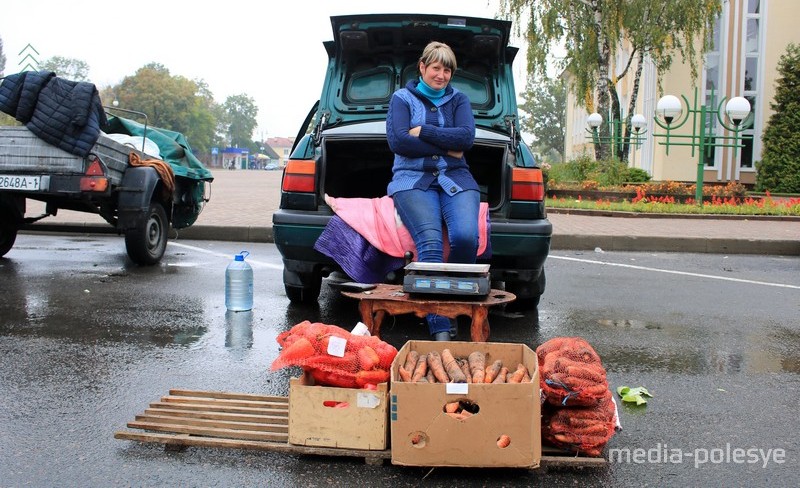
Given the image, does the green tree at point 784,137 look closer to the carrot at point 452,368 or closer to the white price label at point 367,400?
the carrot at point 452,368

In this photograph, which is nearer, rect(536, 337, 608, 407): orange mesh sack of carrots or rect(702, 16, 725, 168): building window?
rect(536, 337, 608, 407): orange mesh sack of carrots

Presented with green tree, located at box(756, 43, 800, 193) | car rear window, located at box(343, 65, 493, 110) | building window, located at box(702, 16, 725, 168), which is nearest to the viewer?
car rear window, located at box(343, 65, 493, 110)

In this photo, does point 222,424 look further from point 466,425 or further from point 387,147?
point 387,147

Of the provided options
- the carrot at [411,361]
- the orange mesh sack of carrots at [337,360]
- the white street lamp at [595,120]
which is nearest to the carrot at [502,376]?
the carrot at [411,361]

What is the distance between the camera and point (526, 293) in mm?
5836

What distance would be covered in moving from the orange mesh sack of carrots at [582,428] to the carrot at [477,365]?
1.09 ft

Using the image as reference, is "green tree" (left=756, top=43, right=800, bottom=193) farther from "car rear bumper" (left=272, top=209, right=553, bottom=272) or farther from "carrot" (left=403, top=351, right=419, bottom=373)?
"carrot" (left=403, top=351, right=419, bottom=373)

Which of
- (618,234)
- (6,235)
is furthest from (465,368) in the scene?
(618,234)

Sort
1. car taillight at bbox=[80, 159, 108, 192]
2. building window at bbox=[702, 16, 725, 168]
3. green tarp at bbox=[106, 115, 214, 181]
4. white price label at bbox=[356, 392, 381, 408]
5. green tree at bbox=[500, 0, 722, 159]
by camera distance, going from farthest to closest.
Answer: building window at bbox=[702, 16, 725, 168]
green tree at bbox=[500, 0, 722, 159]
green tarp at bbox=[106, 115, 214, 181]
car taillight at bbox=[80, 159, 108, 192]
white price label at bbox=[356, 392, 381, 408]

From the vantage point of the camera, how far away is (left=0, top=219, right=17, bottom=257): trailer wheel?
8594mm

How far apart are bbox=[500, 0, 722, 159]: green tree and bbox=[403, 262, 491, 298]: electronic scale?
75.3ft

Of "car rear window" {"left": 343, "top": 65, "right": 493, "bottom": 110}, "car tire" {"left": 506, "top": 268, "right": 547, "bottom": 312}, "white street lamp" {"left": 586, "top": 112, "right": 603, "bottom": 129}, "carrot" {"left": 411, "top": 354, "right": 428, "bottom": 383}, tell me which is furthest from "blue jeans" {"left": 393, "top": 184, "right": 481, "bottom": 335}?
"white street lamp" {"left": 586, "top": 112, "right": 603, "bottom": 129}

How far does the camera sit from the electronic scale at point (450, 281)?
3920 millimetres

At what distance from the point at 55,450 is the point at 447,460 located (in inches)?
60.7
